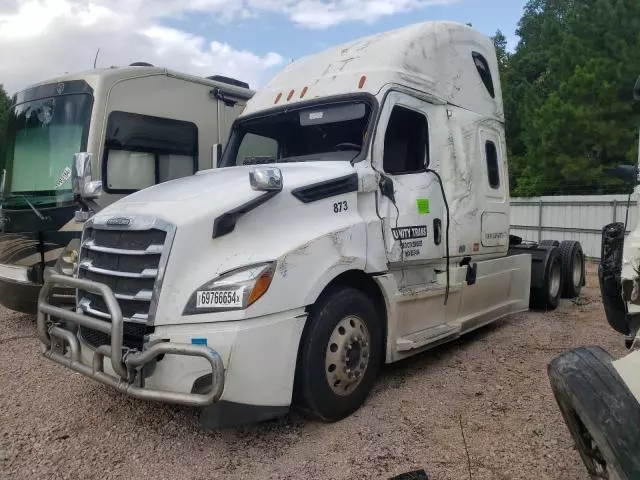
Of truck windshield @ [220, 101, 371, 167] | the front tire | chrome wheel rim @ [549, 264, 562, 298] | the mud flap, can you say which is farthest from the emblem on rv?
chrome wheel rim @ [549, 264, 562, 298]

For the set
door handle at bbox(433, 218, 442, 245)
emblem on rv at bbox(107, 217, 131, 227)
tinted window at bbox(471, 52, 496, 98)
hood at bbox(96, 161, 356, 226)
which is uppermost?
tinted window at bbox(471, 52, 496, 98)

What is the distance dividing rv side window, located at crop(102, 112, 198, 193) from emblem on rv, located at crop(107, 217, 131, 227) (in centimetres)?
326

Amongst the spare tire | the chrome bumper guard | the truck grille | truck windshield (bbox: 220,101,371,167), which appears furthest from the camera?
the spare tire

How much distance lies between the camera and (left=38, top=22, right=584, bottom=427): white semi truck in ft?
11.6

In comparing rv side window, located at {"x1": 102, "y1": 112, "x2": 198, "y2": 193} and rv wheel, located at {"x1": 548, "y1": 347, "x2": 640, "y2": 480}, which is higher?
rv side window, located at {"x1": 102, "y1": 112, "x2": 198, "y2": 193}

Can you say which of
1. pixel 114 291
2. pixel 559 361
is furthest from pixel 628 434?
pixel 114 291

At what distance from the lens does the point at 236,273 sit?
3586mm

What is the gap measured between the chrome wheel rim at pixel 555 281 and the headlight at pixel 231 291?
6.26 metres

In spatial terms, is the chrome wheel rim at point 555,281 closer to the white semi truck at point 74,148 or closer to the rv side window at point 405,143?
the rv side window at point 405,143

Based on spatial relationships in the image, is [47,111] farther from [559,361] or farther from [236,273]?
[559,361]

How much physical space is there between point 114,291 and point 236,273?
94 centimetres

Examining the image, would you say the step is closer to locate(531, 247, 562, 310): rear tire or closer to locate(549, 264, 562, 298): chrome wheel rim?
locate(531, 247, 562, 310): rear tire

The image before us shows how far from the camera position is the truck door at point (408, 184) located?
4805mm

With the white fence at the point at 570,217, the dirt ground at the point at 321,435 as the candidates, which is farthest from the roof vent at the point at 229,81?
the white fence at the point at 570,217
